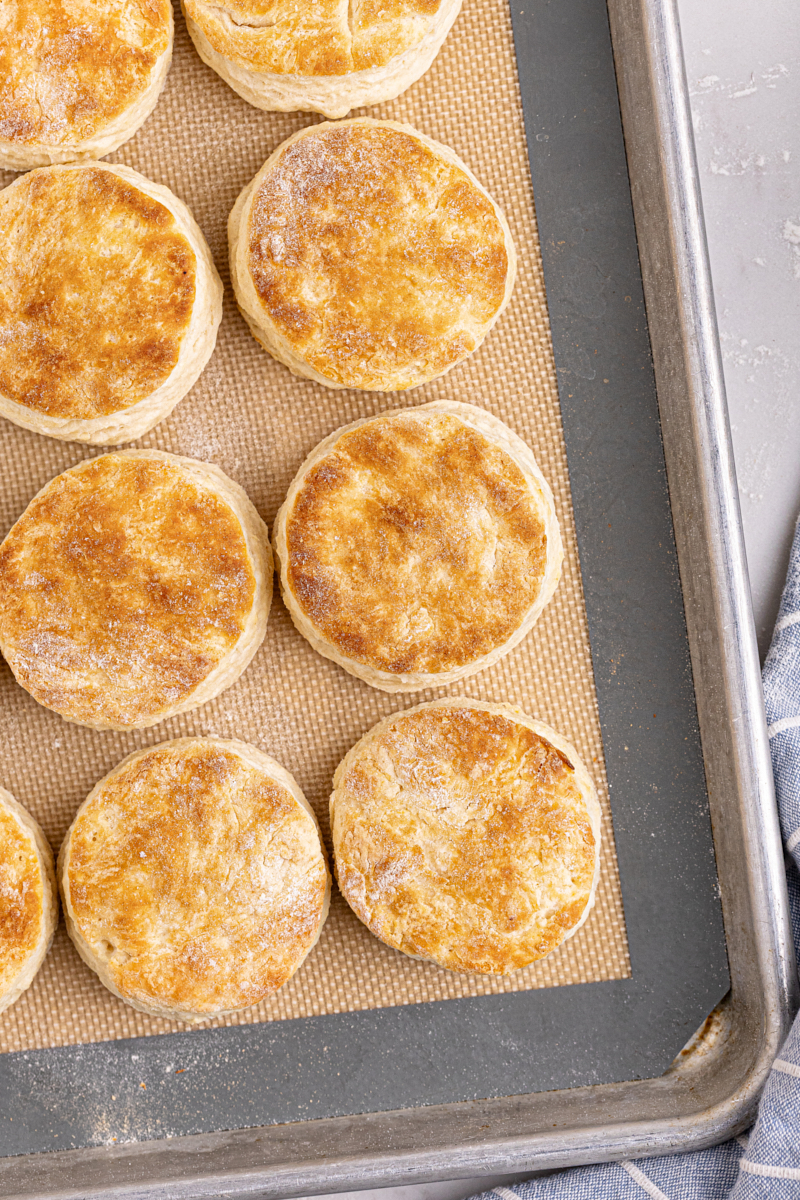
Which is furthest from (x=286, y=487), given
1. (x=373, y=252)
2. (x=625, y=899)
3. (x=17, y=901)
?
(x=625, y=899)

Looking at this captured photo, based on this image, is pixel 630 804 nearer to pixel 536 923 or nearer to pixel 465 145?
pixel 536 923

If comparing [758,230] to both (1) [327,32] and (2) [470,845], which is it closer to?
(1) [327,32]

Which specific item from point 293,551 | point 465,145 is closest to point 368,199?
point 465,145

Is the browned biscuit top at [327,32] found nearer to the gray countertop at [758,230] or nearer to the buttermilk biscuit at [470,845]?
the gray countertop at [758,230]

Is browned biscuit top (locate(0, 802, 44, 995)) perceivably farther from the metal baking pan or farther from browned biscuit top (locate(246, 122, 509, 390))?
browned biscuit top (locate(246, 122, 509, 390))

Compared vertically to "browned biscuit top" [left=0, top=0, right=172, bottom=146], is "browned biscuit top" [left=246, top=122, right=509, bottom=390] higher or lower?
lower

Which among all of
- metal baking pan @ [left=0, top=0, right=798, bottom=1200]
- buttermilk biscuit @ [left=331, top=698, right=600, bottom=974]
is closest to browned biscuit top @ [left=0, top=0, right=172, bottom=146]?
metal baking pan @ [left=0, top=0, right=798, bottom=1200]
